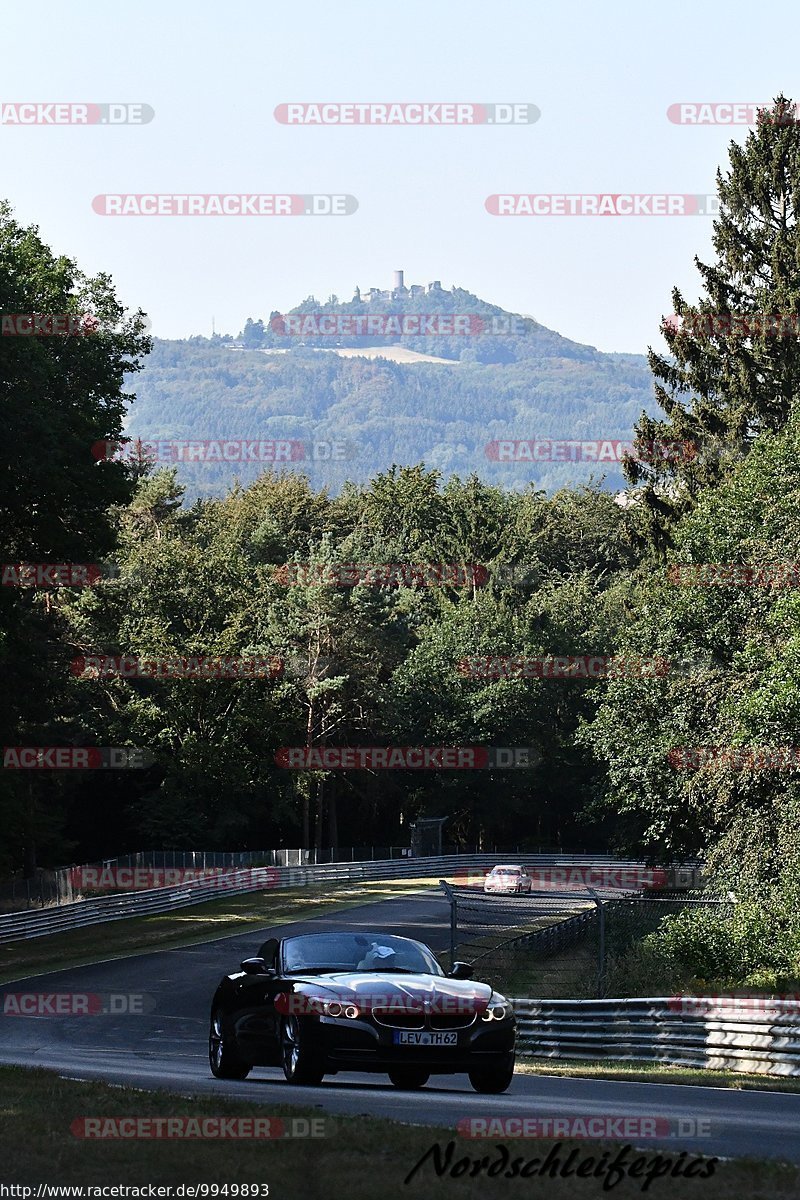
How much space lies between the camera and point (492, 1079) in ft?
44.2

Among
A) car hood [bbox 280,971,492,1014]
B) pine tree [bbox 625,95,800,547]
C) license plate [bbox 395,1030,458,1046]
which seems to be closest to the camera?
license plate [bbox 395,1030,458,1046]

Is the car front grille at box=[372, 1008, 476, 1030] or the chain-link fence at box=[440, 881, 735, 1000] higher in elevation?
the car front grille at box=[372, 1008, 476, 1030]

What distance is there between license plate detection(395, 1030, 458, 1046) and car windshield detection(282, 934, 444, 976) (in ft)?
3.53

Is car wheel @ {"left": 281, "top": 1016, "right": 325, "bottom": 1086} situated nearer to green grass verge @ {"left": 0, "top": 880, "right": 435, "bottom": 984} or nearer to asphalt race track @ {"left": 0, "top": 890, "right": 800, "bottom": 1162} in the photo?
asphalt race track @ {"left": 0, "top": 890, "right": 800, "bottom": 1162}

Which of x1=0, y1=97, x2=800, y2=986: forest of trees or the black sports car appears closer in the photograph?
the black sports car

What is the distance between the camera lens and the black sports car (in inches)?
508

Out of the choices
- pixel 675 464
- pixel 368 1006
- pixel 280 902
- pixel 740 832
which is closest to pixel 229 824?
pixel 280 902

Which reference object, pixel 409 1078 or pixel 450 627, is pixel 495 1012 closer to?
pixel 409 1078

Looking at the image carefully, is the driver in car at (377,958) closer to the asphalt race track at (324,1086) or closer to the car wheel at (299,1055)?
the car wheel at (299,1055)

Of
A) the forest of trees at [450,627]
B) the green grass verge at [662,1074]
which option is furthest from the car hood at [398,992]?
the forest of trees at [450,627]

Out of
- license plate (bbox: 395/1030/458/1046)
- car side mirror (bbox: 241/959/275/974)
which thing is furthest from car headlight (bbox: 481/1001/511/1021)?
car side mirror (bbox: 241/959/275/974)

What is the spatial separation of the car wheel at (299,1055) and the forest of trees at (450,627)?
580 inches

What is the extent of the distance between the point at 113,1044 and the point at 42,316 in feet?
75.7

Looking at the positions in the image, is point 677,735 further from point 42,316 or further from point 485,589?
point 485,589
